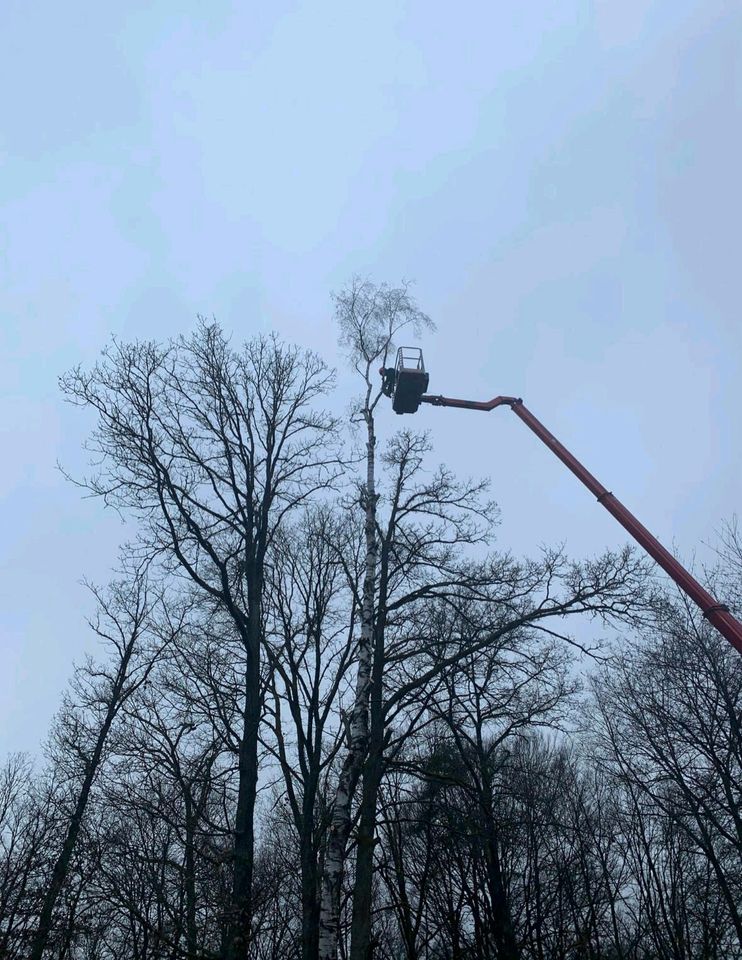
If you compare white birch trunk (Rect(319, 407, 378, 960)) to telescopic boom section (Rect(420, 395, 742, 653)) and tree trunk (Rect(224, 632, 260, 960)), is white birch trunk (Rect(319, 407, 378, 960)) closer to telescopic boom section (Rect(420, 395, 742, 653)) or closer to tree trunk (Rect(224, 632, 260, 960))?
tree trunk (Rect(224, 632, 260, 960))

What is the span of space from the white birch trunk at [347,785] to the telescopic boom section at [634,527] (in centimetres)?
324

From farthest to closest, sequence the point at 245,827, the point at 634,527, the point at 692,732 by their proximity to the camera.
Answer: the point at 692,732 < the point at 245,827 < the point at 634,527

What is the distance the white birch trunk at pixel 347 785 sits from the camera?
10.0 metres

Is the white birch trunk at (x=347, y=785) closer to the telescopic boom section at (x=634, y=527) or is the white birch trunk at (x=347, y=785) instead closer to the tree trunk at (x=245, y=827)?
the tree trunk at (x=245, y=827)

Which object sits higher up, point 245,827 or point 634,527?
point 634,527

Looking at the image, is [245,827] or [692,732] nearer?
[245,827]

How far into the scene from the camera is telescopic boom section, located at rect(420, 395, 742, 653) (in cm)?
818

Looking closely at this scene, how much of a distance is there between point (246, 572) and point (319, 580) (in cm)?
260

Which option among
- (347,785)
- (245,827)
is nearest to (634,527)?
(347,785)

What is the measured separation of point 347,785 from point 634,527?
503cm

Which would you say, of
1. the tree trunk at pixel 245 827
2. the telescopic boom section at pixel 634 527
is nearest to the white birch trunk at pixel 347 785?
the tree trunk at pixel 245 827

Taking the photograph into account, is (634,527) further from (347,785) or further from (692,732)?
(692,732)

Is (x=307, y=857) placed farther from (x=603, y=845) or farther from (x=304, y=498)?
(x=603, y=845)

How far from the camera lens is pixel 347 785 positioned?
35.6ft
